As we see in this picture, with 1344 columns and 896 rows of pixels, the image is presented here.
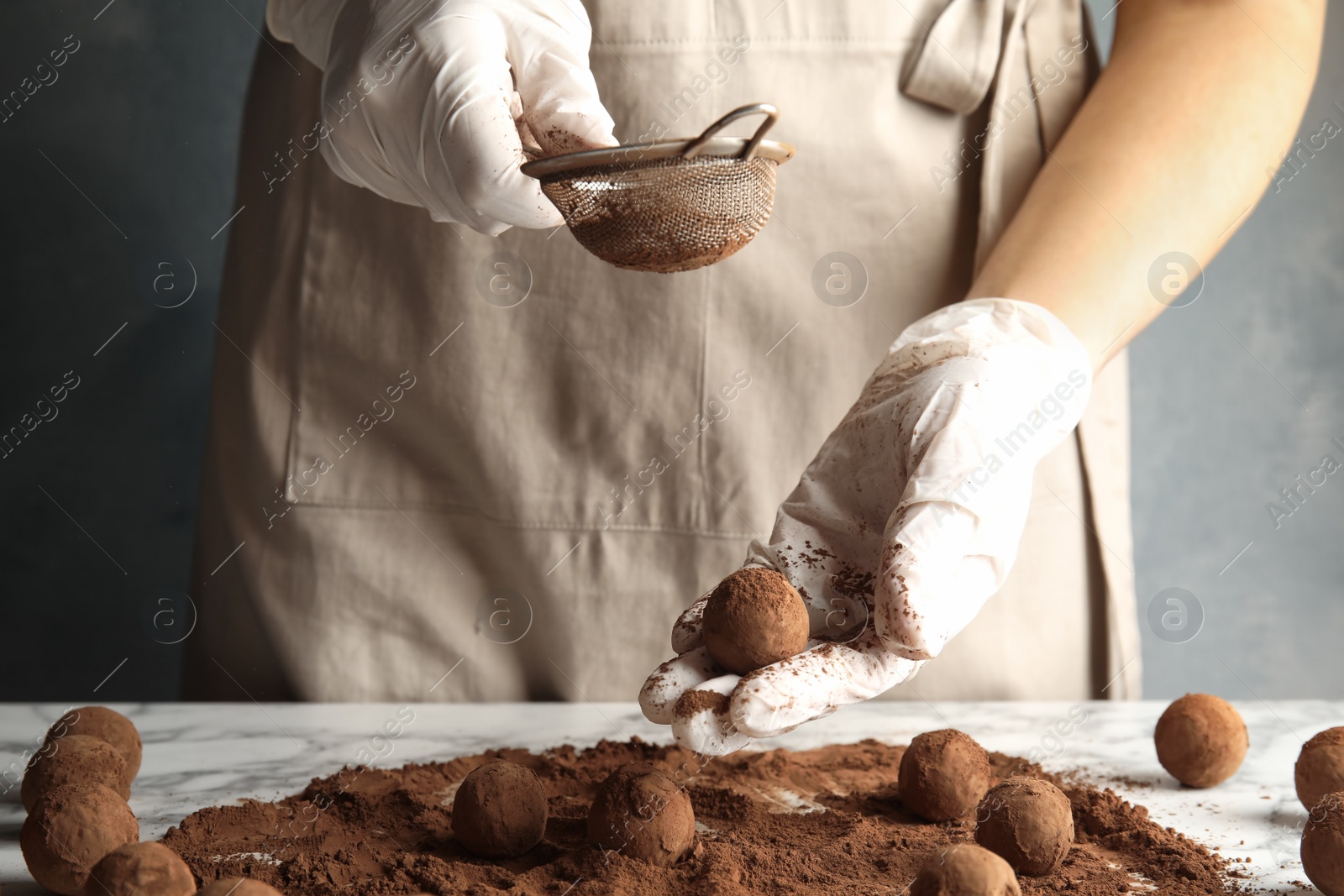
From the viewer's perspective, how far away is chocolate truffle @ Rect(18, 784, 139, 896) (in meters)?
0.88

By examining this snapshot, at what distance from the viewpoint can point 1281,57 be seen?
1.56 m

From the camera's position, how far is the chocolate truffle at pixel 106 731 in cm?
115

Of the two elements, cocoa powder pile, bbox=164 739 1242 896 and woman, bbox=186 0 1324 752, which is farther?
woman, bbox=186 0 1324 752

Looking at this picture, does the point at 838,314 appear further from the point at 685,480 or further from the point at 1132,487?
the point at 1132,487

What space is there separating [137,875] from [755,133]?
81 cm

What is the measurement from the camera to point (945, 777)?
1.08 meters

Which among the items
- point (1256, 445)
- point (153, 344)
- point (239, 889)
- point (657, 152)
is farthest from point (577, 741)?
point (1256, 445)

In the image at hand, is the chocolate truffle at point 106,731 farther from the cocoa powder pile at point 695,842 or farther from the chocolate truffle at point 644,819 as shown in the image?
the chocolate truffle at point 644,819

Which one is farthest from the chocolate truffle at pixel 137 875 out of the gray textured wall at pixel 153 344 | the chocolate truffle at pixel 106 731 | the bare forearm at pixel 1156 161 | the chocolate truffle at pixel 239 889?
the gray textured wall at pixel 153 344

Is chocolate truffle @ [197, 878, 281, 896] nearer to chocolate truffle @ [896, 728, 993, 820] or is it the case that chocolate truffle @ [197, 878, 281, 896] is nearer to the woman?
chocolate truffle @ [896, 728, 993, 820]

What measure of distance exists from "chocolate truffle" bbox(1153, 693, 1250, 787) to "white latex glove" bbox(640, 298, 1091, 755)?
33 cm

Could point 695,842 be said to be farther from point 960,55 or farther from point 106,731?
point 960,55

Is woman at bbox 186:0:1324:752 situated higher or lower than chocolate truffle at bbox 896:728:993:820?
higher

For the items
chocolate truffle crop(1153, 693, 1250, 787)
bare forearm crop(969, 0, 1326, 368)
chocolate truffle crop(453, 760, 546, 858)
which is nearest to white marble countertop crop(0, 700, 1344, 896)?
chocolate truffle crop(1153, 693, 1250, 787)
